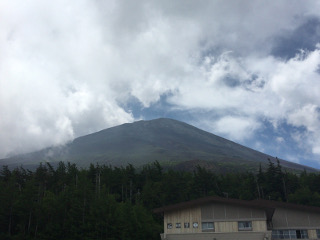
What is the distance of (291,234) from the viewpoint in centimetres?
3638

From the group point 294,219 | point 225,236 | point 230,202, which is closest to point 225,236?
point 225,236

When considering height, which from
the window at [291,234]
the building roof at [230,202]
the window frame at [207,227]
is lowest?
the window at [291,234]

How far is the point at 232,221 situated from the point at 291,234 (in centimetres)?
939

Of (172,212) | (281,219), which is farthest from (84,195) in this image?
(281,219)

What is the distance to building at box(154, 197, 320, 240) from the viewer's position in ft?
107

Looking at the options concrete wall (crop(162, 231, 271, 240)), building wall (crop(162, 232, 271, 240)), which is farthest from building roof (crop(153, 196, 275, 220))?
building wall (crop(162, 232, 271, 240))

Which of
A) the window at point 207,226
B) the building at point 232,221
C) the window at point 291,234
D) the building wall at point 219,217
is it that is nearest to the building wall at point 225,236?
the building at point 232,221

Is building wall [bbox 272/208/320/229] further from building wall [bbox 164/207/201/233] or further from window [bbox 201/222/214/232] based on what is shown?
building wall [bbox 164/207/201/233]

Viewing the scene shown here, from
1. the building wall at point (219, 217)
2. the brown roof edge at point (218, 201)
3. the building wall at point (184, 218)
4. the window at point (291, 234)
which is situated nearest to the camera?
the brown roof edge at point (218, 201)

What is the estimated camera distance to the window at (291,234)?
3601 centimetres

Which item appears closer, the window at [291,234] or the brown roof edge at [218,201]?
the brown roof edge at [218,201]

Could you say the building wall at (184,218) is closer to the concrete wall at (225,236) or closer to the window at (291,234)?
the concrete wall at (225,236)

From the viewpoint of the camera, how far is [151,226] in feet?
162

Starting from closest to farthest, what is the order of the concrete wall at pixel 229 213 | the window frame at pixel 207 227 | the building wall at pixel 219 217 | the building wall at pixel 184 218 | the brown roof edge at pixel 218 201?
the brown roof edge at pixel 218 201, the building wall at pixel 219 217, the concrete wall at pixel 229 213, the window frame at pixel 207 227, the building wall at pixel 184 218
